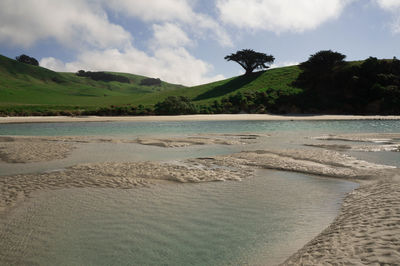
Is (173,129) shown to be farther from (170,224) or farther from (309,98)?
(309,98)

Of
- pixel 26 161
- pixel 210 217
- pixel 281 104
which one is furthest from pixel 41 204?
pixel 281 104

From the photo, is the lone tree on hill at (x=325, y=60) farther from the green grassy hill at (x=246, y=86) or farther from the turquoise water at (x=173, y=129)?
the turquoise water at (x=173, y=129)

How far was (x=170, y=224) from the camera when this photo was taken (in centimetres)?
645

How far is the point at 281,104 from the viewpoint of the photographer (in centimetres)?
6303

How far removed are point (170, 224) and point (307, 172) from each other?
732 centimetres

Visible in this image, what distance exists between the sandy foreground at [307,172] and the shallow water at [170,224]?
54 cm

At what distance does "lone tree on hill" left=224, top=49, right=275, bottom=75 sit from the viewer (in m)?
92.0

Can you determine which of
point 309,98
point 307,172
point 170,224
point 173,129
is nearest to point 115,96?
point 309,98

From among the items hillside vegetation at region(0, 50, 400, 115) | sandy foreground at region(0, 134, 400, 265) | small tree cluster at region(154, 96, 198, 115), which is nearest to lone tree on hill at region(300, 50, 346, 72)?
hillside vegetation at region(0, 50, 400, 115)

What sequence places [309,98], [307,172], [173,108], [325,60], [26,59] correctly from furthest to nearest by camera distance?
[26,59] → [325,60] → [309,98] → [173,108] → [307,172]

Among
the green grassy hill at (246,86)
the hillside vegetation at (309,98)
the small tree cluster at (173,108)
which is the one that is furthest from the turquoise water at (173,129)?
the green grassy hill at (246,86)

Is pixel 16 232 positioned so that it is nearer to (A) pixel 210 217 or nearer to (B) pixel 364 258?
(A) pixel 210 217

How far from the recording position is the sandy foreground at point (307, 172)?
4.81 m

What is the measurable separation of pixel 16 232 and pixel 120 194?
10.3 ft
